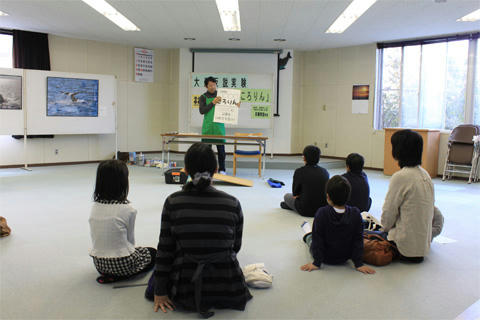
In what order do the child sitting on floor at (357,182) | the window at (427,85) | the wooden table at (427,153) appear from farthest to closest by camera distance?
the window at (427,85) → the wooden table at (427,153) → the child sitting on floor at (357,182)

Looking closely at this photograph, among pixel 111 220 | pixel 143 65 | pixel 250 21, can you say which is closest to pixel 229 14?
pixel 250 21

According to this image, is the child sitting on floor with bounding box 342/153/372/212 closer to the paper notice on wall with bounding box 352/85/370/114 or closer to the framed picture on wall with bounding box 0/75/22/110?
the paper notice on wall with bounding box 352/85/370/114

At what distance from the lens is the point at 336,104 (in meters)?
8.91

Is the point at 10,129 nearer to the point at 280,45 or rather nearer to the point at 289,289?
the point at 280,45

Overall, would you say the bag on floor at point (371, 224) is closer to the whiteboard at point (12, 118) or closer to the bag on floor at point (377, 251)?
the bag on floor at point (377, 251)

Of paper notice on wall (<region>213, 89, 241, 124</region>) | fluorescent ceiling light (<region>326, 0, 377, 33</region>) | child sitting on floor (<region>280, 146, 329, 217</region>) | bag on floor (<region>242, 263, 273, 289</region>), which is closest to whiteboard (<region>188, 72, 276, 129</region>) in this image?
fluorescent ceiling light (<region>326, 0, 377, 33</region>)

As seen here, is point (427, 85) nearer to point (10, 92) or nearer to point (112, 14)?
point (112, 14)

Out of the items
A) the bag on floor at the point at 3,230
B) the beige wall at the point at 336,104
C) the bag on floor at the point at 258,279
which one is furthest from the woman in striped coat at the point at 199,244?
the beige wall at the point at 336,104

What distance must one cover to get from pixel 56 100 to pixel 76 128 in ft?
2.12

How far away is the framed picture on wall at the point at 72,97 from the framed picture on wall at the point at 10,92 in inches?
20.3

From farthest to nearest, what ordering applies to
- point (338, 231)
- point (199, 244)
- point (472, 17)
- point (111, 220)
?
1. point (472, 17)
2. point (338, 231)
3. point (111, 220)
4. point (199, 244)

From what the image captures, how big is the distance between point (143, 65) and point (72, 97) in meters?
2.00

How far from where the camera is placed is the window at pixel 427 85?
7066mm

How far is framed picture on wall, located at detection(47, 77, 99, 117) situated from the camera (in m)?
7.42
